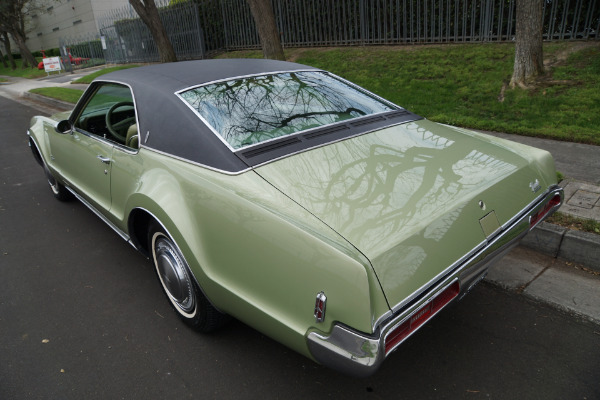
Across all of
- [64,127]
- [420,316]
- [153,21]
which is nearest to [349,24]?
[153,21]

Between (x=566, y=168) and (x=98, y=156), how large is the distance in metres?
4.42

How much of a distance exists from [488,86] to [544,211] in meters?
5.38

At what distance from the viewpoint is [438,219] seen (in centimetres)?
196

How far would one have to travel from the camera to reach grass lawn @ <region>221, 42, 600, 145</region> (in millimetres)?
5793

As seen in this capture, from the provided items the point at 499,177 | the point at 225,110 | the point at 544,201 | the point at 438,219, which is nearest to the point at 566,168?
the point at 544,201

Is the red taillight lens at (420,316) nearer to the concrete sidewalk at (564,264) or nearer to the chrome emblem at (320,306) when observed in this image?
the chrome emblem at (320,306)

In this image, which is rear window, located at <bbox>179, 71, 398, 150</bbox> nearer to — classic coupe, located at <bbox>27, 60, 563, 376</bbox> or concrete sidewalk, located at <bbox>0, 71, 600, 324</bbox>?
classic coupe, located at <bbox>27, 60, 563, 376</bbox>

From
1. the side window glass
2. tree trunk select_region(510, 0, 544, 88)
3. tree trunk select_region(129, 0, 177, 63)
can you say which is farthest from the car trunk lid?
tree trunk select_region(129, 0, 177, 63)

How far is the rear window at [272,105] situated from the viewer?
8.46 ft

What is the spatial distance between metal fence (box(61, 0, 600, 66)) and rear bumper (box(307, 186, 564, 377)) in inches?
304

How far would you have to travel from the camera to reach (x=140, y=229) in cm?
308

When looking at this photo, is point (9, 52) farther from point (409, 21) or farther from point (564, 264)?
point (564, 264)

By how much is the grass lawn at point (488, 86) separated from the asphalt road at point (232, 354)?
11.7ft

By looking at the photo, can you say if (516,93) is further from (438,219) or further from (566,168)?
(438,219)
